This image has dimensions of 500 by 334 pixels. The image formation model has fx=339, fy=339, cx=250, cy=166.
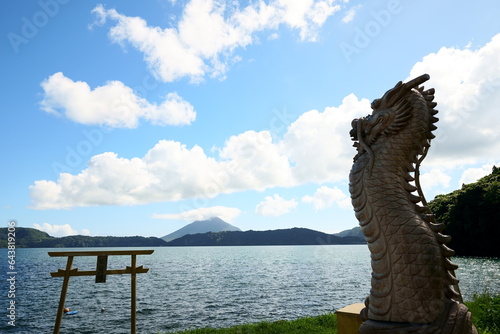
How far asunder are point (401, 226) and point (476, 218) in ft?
124

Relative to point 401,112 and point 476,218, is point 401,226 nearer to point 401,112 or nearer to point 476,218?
point 401,112

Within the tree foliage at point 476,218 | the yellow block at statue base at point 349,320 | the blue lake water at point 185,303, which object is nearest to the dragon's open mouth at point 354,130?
the yellow block at statue base at point 349,320

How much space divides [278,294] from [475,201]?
2518 centimetres

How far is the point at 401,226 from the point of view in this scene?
3.79 meters

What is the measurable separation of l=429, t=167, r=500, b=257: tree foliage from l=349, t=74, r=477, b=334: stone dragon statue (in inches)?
1384

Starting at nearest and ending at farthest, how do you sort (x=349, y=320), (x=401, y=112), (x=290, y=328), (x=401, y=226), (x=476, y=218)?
(x=401, y=226), (x=401, y=112), (x=349, y=320), (x=290, y=328), (x=476, y=218)

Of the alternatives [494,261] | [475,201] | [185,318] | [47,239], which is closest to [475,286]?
[185,318]

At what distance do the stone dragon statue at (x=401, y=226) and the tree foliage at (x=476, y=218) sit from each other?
35164 millimetres

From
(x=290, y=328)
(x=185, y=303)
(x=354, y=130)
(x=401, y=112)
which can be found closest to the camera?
(x=401, y=112)

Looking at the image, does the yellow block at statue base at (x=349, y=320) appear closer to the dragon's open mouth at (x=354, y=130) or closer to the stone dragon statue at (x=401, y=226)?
the stone dragon statue at (x=401, y=226)

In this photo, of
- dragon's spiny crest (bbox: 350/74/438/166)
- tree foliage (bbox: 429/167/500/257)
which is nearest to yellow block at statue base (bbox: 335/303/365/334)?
dragon's spiny crest (bbox: 350/74/438/166)

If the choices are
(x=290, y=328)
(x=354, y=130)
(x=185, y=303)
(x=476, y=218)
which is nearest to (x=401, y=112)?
(x=354, y=130)

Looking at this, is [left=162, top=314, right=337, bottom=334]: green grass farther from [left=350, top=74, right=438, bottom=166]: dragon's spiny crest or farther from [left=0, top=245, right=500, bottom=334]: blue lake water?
[left=350, top=74, right=438, bottom=166]: dragon's spiny crest

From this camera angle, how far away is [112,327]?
15141mm
